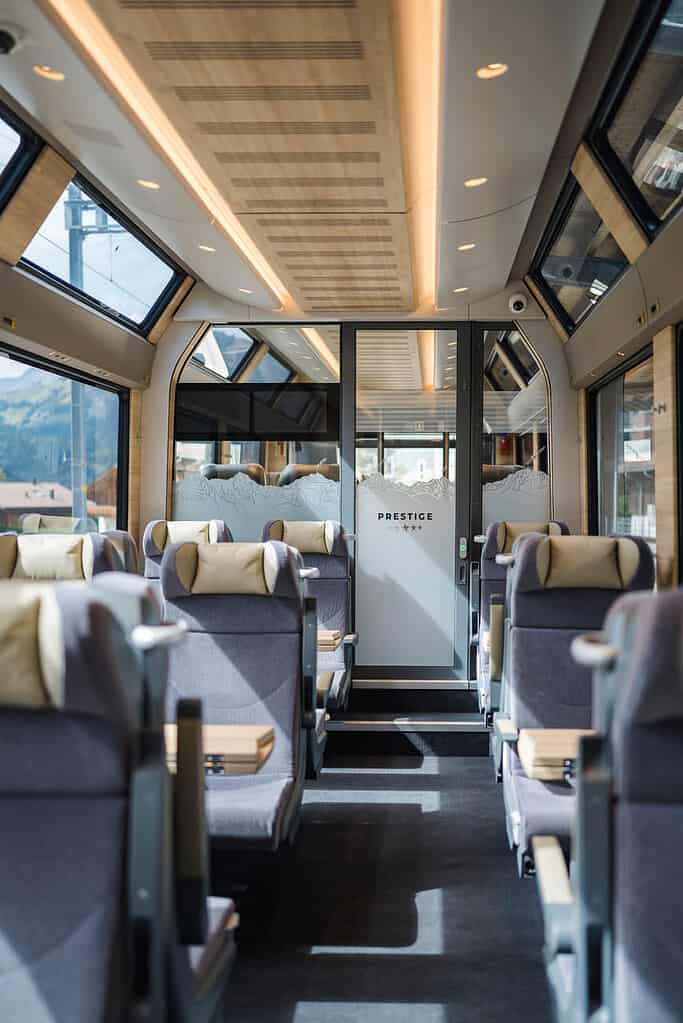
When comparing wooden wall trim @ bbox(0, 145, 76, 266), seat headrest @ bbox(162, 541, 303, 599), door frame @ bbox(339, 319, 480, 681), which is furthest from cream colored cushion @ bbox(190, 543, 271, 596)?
door frame @ bbox(339, 319, 480, 681)

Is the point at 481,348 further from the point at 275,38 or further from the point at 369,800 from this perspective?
the point at 275,38

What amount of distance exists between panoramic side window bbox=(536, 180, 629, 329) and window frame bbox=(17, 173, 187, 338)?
3013 millimetres

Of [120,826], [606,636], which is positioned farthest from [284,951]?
[606,636]

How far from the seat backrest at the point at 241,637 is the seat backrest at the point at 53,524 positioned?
275cm

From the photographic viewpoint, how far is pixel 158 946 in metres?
1.61

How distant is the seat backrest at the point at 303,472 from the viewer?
8359 mm

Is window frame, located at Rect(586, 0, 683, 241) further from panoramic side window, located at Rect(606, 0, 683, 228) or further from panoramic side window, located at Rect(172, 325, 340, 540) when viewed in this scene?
panoramic side window, located at Rect(172, 325, 340, 540)

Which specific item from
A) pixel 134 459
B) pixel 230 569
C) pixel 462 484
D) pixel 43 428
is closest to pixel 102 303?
pixel 43 428

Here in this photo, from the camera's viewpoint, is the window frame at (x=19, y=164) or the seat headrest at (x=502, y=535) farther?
the seat headrest at (x=502, y=535)

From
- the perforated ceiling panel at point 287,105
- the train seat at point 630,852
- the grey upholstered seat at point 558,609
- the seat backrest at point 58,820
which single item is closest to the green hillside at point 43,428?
the perforated ceiling panel at point 287,105

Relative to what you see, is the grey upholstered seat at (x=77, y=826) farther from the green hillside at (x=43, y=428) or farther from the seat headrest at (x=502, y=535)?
the seat headrest at (x=502, y=535)

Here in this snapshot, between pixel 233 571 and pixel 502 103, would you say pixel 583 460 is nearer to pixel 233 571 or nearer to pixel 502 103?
pixel 502 103

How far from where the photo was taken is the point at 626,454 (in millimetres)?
6656

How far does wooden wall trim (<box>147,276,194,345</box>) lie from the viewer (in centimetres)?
817
